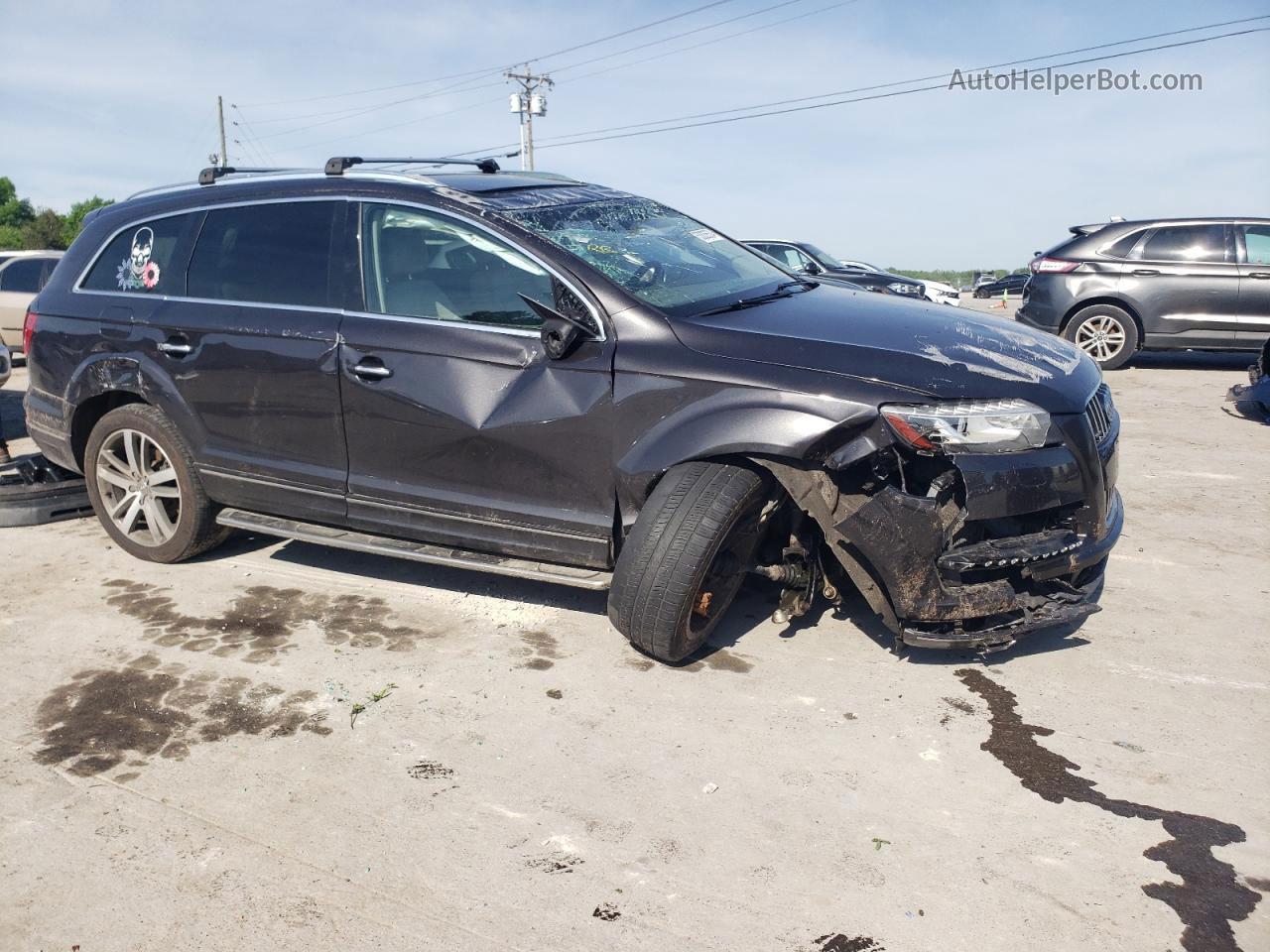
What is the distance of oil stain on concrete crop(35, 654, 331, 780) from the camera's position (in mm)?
3328

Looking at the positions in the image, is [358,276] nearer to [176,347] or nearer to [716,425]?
[176,347]

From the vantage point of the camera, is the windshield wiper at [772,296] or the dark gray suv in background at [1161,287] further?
the dark gray suv in background at [1161,287]

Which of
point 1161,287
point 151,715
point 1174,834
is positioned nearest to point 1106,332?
point 1161,287

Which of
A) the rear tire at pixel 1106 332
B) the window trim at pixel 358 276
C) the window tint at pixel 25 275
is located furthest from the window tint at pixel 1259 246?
the window tint at pixel 25 275

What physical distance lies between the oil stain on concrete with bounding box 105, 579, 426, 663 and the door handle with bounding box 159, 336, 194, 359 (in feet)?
3.62

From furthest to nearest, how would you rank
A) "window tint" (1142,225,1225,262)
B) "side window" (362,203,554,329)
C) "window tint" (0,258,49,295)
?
A: "window tint" (0,258,49,295)
"window tint" (1142,225,1225,262)
"side window" (362,203,554,329)

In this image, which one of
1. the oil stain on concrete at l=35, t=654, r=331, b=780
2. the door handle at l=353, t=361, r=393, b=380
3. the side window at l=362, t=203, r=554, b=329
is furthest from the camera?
the door handle at l=353, t=361, r=393, b=380

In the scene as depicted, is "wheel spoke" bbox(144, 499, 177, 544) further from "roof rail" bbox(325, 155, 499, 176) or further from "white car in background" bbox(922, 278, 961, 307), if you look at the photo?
"white car in background" bbox(922, 278, 961, 307)

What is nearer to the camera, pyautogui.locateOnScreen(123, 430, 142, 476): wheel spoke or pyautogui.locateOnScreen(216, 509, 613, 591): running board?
pyautogui.locateOnScreen(216, 509, 613, 591): running board

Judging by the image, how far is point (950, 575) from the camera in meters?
3.44

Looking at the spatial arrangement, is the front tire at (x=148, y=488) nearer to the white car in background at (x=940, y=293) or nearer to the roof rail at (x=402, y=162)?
the roof rail at (x=402, y=162)

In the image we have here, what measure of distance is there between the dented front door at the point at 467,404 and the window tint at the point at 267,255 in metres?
0.26

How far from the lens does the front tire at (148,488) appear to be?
4848 mm

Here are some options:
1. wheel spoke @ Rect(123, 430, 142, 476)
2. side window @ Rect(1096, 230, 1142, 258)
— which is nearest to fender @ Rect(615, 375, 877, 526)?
wheel spoke @ Rect(123, 430, 142, 476)
